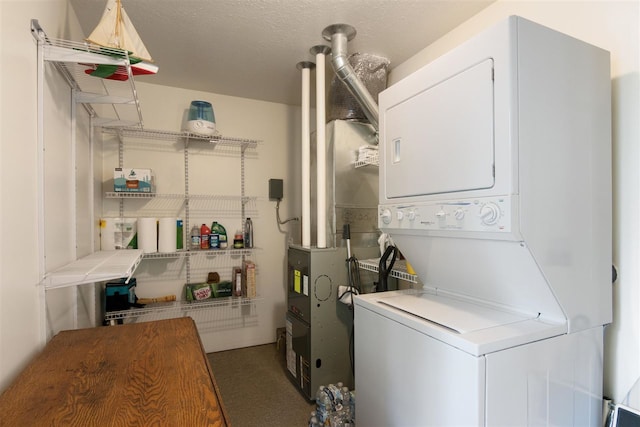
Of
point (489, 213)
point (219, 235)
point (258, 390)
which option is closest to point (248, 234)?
point (219, 235)

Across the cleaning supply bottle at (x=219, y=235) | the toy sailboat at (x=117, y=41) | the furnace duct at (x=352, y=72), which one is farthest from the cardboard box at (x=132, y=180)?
the furnace duct at (x=352, y=72)

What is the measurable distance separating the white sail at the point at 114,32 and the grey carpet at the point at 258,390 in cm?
225

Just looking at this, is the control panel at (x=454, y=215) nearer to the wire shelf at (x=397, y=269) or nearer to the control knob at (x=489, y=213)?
the control knob at (x=489, y=213)

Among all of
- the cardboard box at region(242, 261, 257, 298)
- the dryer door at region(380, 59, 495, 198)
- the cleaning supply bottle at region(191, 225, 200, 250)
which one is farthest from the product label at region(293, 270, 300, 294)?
the dryer door at region(380, 59, 495, 198)

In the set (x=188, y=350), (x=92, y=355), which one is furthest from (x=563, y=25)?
(x=92, y=355)

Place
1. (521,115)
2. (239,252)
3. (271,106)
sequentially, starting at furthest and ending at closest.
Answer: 1. (271,106)
2. (239,252)
3. (521,115)

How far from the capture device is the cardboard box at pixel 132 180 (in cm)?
257

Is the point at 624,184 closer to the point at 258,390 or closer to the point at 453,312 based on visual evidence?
the point at 453,312

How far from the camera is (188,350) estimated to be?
126cm

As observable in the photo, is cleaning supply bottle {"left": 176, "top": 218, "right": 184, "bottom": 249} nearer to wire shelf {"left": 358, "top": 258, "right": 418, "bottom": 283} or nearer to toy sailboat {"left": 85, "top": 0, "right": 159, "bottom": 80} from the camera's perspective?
toy sailboat {"left": 85, "top": 0, "right": 159, "bottom": 80}

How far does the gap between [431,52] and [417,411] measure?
7.37 feet

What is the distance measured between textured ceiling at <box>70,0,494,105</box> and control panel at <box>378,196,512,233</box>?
4.20 ft

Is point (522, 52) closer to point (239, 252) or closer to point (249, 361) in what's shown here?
point (239, 252)

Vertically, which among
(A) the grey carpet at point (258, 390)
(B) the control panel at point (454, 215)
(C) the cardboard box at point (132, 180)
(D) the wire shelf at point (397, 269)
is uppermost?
(C) the cardboard box at point (132, 180)
